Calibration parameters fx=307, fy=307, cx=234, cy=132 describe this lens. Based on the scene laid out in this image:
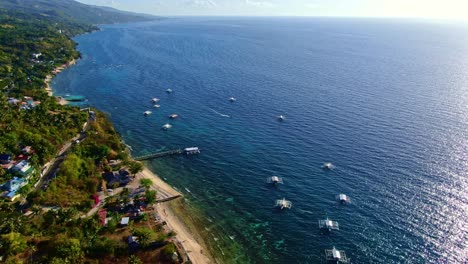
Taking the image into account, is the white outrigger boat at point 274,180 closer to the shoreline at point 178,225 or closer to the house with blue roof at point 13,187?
the shoreline at point 178,225

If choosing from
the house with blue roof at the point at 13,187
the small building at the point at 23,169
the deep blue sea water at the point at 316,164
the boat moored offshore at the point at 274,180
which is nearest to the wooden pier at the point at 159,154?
the deep blue sea water at the point at 316,164

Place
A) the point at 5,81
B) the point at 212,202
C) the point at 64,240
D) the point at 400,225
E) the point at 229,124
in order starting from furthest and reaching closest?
the point at 5,81
the point at 229,124
the point at 212,202
the point at 400,225
the point at 64,240

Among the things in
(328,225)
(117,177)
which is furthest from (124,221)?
(328,225)

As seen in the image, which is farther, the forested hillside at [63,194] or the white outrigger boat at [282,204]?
the white outrigger boat at [282,204]

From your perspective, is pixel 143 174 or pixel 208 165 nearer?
pixel 143 174

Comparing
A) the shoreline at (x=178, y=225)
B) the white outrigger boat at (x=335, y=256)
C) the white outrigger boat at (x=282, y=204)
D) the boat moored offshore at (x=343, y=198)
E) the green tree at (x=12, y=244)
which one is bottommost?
the shoreline at (x=178, y=225)

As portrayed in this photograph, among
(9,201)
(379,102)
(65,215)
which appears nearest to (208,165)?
(65,215)

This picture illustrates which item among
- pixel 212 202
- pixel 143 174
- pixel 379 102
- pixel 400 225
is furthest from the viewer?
pixel 379 102

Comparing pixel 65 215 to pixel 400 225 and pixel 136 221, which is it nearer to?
pixel 136 221
